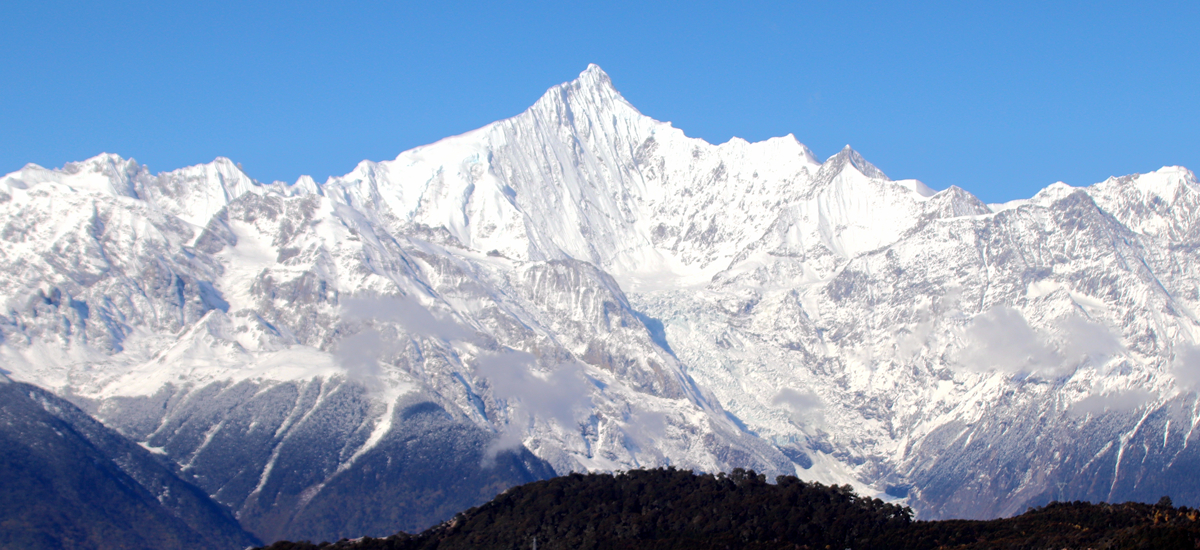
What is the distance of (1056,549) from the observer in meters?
199

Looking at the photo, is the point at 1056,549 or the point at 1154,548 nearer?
the point at 1154,548

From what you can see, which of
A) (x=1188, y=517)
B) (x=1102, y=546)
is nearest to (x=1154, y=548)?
(x=1102, y=546)

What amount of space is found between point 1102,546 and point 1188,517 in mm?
18393

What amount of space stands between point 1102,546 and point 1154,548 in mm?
9307

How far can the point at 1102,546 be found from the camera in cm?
18788

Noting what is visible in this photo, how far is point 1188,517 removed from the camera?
19988 centimetres

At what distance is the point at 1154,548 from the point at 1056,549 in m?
20.6

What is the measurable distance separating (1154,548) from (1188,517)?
23.5 metres

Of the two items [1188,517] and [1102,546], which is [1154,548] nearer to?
[1102,546]

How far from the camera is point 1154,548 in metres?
179

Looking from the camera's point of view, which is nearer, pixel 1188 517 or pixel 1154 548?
pixel 1154 548

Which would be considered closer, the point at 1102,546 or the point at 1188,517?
the point at 1102,546
